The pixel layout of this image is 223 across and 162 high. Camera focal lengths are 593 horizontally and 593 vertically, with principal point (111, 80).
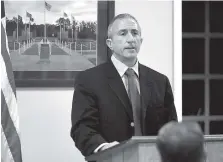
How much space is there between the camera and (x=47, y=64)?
177 inches

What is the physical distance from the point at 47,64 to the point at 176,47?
3.28 feet

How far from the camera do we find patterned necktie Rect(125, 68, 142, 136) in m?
2.99

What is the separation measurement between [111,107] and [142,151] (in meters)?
0.68

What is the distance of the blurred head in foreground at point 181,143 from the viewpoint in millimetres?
1422

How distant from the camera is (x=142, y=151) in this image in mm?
2340

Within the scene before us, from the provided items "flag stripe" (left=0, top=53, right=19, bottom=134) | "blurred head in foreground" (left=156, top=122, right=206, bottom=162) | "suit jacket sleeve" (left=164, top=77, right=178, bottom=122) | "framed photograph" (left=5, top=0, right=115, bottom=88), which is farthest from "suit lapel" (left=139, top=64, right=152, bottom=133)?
"blurred head in foreground" (left=156, top=122, right=206, bottom=162)

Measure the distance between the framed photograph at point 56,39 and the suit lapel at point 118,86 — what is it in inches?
54.7

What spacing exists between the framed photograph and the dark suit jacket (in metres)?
1.37

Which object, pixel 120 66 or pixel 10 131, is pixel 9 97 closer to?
pixel 10 131

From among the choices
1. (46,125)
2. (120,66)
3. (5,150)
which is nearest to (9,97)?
(5,150)

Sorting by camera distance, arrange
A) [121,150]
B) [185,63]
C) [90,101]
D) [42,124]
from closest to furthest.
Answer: [121,150]
[90,101]
[42,124]
[185,63]

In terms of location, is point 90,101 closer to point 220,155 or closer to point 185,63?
point 220,155

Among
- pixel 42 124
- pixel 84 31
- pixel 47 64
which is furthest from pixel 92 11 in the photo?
pixel 42 124

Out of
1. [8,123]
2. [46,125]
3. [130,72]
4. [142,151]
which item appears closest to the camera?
[142,151]
